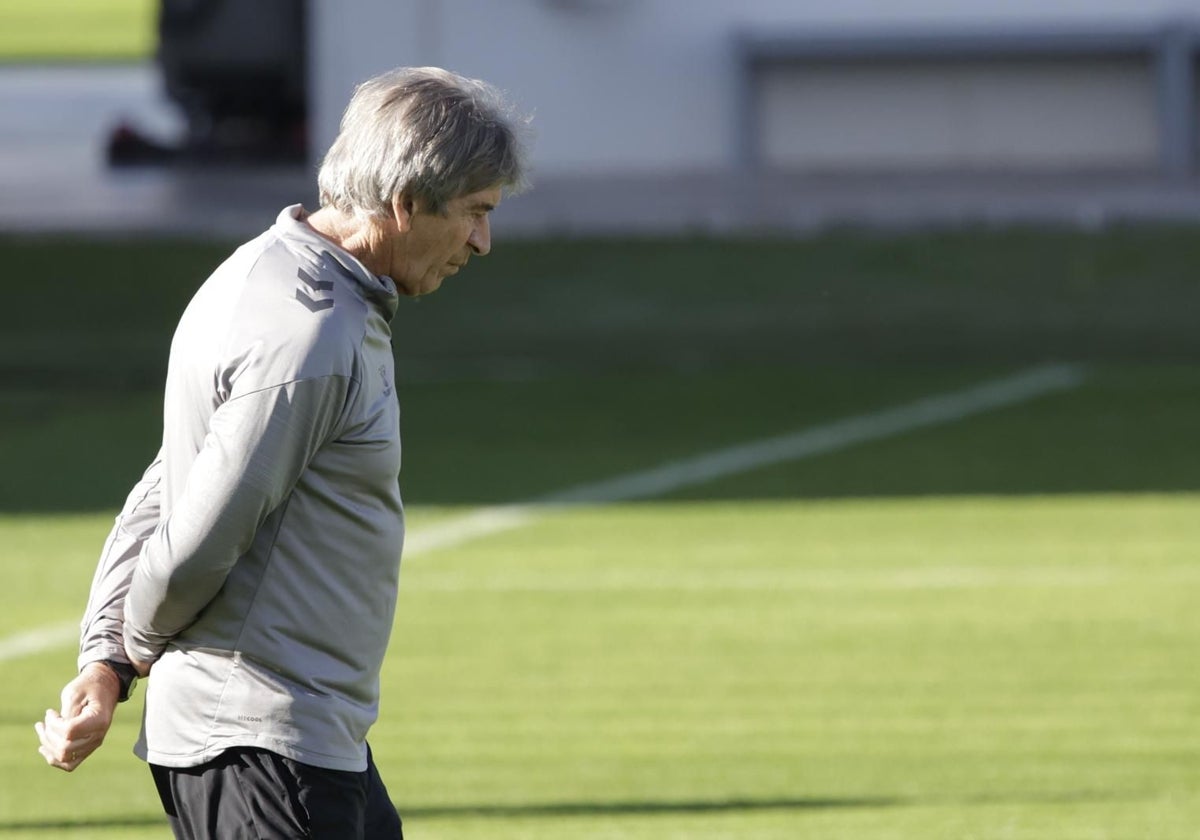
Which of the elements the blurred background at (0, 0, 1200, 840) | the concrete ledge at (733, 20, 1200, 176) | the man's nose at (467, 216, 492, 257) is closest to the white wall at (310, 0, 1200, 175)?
the blurred background at (0, 0, 1200, 840)

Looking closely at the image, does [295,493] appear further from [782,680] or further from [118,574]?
[782,680]

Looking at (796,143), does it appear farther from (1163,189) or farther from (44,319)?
(44,319)

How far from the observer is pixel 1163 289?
76.0 feet

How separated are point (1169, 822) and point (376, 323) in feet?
12.6

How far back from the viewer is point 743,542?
1275 cm

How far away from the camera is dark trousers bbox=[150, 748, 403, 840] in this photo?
11.5 feet

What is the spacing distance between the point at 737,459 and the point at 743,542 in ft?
10.7

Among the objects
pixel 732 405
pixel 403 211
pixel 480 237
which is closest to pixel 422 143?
pixel 403 211

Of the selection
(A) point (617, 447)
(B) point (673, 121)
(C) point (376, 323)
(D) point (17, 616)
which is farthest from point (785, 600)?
(B) point (673, 121)

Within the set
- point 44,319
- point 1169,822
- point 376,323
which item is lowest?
point 44,319

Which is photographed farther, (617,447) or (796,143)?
(796,143)

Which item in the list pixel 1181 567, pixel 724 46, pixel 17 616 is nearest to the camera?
pixel 17 616

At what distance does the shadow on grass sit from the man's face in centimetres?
350

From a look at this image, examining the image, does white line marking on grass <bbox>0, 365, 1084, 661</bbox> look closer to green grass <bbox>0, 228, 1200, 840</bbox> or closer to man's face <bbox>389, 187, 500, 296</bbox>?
green grass <bbox>0, 228, 1200, 840</bbox>
